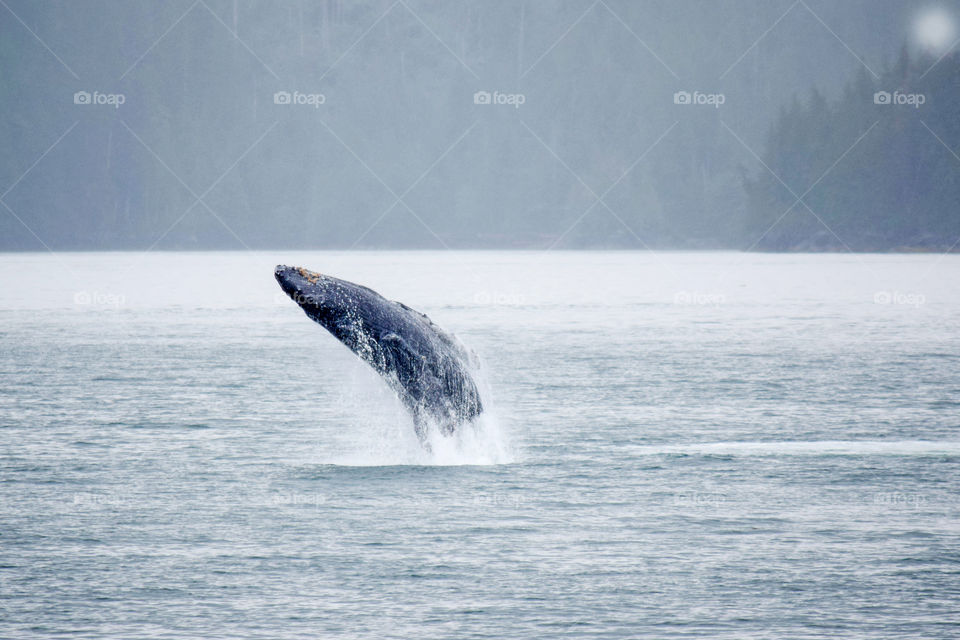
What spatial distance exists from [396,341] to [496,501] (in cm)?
290

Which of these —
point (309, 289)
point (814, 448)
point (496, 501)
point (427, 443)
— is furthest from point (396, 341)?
point (814, 448)

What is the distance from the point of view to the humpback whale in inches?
700

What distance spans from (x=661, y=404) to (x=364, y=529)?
15654mm

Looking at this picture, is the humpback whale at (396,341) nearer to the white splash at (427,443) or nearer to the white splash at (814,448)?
the white splash at (427,443)

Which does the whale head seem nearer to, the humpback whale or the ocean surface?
the humpback whale

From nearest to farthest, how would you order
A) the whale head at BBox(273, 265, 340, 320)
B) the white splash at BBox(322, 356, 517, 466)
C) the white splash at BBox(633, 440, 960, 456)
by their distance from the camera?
1. the whale head at BBox(273, 265, 340, 320)
2. the white splash at BBox(322, 356, 517, 466)
3. the white splash at BBox(633, 440, 960, 456)

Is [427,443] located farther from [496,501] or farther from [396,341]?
[396,341]

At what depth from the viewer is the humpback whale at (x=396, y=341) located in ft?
58.3

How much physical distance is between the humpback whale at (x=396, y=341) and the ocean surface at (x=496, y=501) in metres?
1.49

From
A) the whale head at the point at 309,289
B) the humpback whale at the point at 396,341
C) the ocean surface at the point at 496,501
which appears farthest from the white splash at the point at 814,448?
the whale head at the point at 309,289

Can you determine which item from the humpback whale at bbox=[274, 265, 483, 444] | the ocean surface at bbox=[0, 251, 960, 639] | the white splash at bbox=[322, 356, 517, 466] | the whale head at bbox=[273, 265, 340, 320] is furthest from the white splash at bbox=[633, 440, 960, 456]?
the whale head at bbox=[273, 265, 340, 320]

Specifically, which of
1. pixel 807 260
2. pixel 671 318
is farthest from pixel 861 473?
pixel 807 260

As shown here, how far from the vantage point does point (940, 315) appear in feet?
234

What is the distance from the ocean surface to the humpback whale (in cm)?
149
